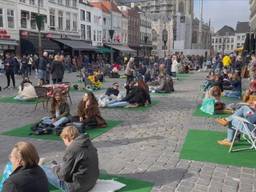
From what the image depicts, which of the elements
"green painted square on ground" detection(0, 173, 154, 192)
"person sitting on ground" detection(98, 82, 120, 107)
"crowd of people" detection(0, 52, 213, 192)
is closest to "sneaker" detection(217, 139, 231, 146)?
"green painted square on ground" detection(0, 173, 154, 192)

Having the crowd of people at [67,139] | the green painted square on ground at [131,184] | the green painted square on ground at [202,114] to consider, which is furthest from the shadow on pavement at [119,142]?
the green painted square on ground at [202,114]

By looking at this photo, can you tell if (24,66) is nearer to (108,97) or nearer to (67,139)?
(108,97)

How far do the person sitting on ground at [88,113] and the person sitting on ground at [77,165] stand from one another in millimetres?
3552

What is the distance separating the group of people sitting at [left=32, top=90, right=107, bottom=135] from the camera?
7.55 metres

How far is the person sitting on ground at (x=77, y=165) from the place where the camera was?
4047 mm

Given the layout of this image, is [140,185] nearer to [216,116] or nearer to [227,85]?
[216,116]

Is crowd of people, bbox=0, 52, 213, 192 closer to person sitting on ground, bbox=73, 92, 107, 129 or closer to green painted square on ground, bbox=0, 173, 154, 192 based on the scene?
person sitting on ground, bbox=73, 92, 107, 129

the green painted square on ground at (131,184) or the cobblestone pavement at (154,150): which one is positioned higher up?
the cobblestone pavement at (154,150)

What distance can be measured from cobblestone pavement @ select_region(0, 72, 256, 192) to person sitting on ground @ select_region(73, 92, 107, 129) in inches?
21.5

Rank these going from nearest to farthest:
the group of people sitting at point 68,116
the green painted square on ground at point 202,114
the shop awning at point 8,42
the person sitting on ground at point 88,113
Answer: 1. the group of people sitting at point 68,116
2. the person sitting on ground at point 88,113
3. the green painted square on ground at point 202,114
4. the shop awning at point 8,42

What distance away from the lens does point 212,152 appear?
625 centimetres

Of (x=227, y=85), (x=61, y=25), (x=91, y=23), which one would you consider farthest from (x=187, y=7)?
(x=227, y=85)

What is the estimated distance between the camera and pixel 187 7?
112438 millimetres

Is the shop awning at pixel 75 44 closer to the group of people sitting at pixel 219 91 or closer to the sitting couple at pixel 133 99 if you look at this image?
the group of people sitting at pixel 219 91
